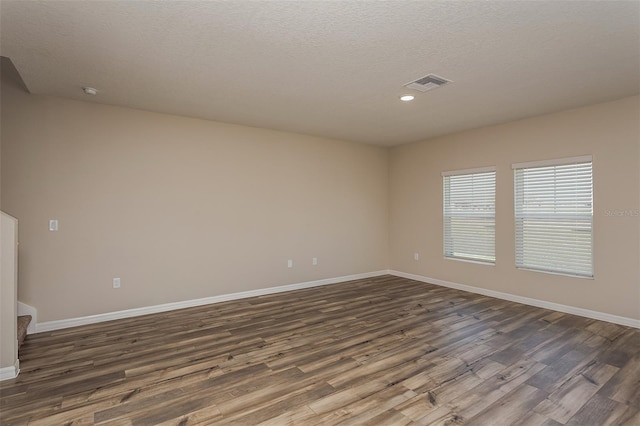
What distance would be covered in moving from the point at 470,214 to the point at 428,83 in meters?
2.75

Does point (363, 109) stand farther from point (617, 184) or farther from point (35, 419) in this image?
point (35, 419)

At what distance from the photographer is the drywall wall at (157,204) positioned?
3555 millimetres

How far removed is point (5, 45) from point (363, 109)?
11.0 ft

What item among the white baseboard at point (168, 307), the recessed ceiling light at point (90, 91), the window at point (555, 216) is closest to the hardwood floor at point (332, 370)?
the white baseboard at point (168, 307)

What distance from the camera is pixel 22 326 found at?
10.3 ft

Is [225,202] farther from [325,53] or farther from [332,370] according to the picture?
[332,370]

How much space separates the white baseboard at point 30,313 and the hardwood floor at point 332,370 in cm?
17

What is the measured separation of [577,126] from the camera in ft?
13.2

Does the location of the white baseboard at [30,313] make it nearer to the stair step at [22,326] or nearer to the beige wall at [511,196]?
the stair step at [22,326]

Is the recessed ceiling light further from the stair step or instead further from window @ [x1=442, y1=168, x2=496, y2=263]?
window @ [x1=442, y1=168, x2=496, y2=263]

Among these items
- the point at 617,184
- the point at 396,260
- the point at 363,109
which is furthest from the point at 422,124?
the point at 396,260

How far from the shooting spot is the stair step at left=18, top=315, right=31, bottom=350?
3023 millimetres

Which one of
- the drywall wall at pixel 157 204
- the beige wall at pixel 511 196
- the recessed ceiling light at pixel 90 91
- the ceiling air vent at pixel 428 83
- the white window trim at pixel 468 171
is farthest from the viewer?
the white window trim at pixel 468 171

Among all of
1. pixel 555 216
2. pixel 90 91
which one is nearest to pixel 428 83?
pixel 555 216
